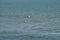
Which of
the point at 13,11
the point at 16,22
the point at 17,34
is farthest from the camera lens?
the point at 13,11

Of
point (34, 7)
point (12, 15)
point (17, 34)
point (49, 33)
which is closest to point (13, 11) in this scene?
point (12, 15)

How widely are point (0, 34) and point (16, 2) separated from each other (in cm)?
47

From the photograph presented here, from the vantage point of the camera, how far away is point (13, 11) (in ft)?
6.64

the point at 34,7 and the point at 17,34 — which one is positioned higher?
the point at 34,7

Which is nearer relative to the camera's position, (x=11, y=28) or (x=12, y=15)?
(x=11, y=28)

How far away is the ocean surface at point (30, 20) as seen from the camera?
1.74m

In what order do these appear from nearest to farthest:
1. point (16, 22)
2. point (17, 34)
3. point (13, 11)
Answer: point (17, 34)
point (16, 22)
point (13, 11)

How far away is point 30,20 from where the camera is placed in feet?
6.35

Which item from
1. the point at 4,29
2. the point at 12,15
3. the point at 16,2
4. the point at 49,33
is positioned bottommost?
the point at 49,33

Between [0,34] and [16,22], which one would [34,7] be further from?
[0,34]

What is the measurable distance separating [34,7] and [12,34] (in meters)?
0.47

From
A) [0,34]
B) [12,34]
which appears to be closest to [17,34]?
[12,34]

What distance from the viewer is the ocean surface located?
1739 millimetres

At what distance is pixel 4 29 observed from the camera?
1806 mm
